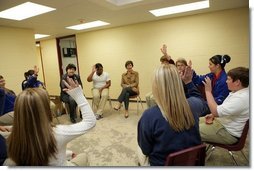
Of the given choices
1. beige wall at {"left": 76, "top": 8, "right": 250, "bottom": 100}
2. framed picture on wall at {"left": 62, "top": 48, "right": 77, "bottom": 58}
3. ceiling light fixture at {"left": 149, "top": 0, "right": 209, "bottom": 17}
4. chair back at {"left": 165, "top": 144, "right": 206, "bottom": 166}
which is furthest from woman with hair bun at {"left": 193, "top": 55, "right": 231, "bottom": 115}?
framed picture on wall at {"left": 62, "top": 48, "right": 77, "bottom": 58}

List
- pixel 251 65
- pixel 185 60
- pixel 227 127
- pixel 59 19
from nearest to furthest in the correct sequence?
pixel 251 65 → pixel 227 127 → pixel 185 60 → pixel 59 19

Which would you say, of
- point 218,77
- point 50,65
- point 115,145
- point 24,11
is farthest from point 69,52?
point 218,77

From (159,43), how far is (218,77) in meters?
1.07

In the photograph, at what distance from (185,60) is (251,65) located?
122 centimetres

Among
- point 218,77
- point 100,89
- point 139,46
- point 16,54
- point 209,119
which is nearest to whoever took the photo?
point 209,119

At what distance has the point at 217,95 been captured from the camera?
6.67ft

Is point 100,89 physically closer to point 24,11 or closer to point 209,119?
A: point 24,11

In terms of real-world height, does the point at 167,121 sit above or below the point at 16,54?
below

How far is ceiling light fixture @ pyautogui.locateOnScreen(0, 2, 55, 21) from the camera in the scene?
84.0 inches

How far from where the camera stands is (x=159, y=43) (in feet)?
9.38

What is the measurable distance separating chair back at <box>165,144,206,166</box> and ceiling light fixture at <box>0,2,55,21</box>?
86.9 inches

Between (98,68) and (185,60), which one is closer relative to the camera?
(185,60)

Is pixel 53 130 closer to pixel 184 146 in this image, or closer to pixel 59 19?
pixel 184 146

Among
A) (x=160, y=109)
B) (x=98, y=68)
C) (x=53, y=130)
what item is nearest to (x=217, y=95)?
(x=160, y=109)
